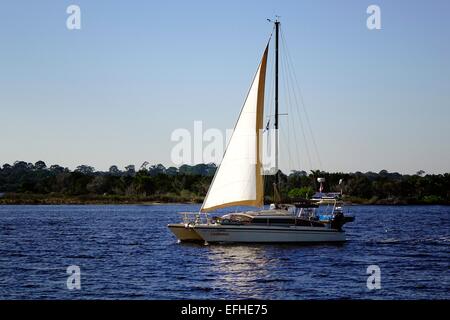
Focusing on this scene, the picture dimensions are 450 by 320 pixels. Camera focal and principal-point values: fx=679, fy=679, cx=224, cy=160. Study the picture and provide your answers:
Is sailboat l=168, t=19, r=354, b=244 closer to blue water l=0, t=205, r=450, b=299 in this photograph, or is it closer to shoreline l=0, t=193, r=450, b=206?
blue water l=0, t=205, r=450, b=299

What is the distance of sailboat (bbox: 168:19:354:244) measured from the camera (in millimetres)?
50094

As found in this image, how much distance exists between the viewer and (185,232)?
52.4 m

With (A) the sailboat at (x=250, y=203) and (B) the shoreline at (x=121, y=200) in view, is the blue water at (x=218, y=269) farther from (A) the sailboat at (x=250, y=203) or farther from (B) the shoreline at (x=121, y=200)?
(B) the shoreline at (x=121, y=200)

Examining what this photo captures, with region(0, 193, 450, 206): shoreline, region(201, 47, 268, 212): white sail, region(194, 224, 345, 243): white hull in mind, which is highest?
region(201, 47, 268, 212): white sail

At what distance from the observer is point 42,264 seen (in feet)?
141

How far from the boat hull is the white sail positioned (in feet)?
6.18

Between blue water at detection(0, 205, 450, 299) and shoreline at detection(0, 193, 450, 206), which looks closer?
blue water at detection(0, 205, 450, 299)

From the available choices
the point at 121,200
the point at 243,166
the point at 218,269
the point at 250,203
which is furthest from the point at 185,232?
the point at 121,200

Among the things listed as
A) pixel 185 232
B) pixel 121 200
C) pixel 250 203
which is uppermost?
pixel 250 203

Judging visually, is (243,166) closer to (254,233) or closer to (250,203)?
(250,203)

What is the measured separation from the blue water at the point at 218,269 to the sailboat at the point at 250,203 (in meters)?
0.95

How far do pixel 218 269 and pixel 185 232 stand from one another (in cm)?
1299

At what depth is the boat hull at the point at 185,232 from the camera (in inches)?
2034

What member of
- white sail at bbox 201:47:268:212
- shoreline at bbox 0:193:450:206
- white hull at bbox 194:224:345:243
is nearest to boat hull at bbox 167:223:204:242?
white hull at bbox 194:224:345:243
